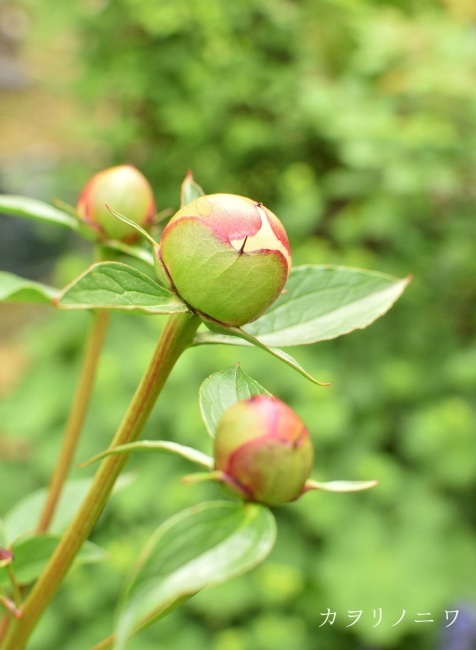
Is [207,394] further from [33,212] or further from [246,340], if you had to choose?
[33,212]

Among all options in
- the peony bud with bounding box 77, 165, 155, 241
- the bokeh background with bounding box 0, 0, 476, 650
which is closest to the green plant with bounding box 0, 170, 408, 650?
the peony bud with bounding box 77, 165, 155, 241

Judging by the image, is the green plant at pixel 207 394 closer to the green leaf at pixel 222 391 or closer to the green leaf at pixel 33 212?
the green leaf at pixel 222 391

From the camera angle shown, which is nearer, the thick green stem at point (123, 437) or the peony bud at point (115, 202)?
the thick green stem at point (123, 437)

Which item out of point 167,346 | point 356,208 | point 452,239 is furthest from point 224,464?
point 356,208

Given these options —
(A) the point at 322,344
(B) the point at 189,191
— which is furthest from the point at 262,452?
(A) the point at 322,344

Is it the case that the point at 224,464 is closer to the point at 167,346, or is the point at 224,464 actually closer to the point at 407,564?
the point at 167,346

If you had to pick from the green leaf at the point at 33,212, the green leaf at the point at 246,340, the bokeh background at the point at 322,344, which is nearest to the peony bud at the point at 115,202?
the green leaf at the point at 33,212
